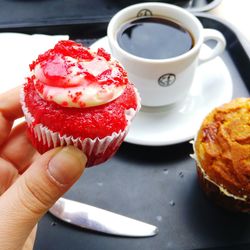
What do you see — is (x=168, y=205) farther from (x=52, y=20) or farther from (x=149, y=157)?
(x=52, y=20)

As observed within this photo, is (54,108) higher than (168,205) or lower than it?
higher

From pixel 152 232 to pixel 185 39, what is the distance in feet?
1.82

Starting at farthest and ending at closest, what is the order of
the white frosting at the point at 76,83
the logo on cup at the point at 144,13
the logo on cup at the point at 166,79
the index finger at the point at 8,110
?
the logo on cup at the point at 144,13 → the logo on cup at the point at 166,79 → the index finger at the point at 8,110 → the white frosting at the point at 76,83

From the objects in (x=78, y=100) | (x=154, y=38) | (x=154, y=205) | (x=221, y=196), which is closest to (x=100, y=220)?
(x=154, y=205)

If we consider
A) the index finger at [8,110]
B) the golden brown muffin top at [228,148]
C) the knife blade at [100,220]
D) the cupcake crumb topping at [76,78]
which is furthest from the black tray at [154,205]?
the cupcake crumb topping at [76,78]

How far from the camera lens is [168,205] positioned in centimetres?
109

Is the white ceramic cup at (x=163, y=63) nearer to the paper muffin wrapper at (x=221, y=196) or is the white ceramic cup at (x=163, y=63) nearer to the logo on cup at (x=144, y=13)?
the logo on cup at (x=144, y=13)

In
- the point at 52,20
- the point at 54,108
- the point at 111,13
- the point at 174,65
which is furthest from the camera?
the point at 111,13

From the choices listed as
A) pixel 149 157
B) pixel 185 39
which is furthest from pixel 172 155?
pixel 185 39

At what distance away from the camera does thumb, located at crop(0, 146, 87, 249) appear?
77 cm

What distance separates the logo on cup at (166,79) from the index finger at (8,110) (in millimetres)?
379

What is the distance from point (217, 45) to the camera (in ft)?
4.23

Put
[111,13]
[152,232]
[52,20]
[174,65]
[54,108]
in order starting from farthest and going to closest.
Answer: [111,13] < [52,20] < [174,65] < [152,232] < [54,108]

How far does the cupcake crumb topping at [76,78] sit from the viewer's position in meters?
0.75
